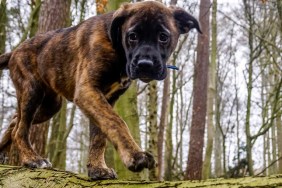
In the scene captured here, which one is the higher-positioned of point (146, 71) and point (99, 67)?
point (99, 67)

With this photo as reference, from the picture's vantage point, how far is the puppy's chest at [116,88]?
14.5 ft

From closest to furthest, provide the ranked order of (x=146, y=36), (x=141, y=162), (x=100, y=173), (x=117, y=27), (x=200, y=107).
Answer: (x=141, y=162) < (x=100, y=173) < (x=146, y=36) < (x=117, y=27) < (x=200, y=107)

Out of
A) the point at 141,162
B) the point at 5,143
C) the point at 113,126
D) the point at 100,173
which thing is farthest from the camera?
the point at 5,143

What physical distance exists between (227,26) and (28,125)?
67.9 feet

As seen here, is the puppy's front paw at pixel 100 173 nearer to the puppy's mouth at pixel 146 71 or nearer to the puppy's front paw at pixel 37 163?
the puppy's mouth at pixel 146 71

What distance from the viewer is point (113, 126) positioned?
3.75 m

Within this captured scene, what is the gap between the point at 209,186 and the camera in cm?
268

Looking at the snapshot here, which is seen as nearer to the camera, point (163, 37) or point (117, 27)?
point (163, 37)

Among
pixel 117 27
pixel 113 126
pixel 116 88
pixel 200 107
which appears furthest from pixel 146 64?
pixel 200 107

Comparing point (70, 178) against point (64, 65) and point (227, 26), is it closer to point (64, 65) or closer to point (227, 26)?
point (64, 65)

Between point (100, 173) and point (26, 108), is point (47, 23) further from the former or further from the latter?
point (100, 173)

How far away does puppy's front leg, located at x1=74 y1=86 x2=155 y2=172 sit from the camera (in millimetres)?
3332

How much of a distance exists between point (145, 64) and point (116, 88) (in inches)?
34.5

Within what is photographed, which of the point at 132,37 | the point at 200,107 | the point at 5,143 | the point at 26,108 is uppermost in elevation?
the point at 200,107
